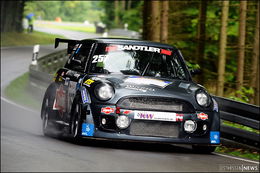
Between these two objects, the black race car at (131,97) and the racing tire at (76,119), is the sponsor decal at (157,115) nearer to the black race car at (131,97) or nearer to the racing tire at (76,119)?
the black race car at (131,97)

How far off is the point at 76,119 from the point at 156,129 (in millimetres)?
444

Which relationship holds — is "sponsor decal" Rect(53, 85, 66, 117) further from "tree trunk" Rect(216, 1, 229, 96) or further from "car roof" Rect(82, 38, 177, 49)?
"tree trunk" Rect(216, 1, 229, 96)

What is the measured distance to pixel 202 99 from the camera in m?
3.20

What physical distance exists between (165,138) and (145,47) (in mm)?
488

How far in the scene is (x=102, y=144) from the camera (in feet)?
11.1

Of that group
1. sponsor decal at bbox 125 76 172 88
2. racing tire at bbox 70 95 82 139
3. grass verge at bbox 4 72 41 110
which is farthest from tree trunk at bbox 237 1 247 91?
sponsor decal at bbox 125 76 172 88

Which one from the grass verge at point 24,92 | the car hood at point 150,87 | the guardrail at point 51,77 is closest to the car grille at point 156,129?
the car hood at point 150,87

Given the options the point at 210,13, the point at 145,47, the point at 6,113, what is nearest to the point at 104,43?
the point at 145,47

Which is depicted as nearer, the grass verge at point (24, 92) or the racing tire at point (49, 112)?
the racing tire at point (49, 112)

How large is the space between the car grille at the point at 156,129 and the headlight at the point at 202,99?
19 centimetres

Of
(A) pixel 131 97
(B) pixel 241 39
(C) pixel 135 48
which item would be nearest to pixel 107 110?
(A) pixel 131 97

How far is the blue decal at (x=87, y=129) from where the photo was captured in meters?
3.21

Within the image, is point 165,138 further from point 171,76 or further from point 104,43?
point 104,43

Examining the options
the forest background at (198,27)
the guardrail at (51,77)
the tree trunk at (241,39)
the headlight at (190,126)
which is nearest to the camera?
the headlight at (190,126)
